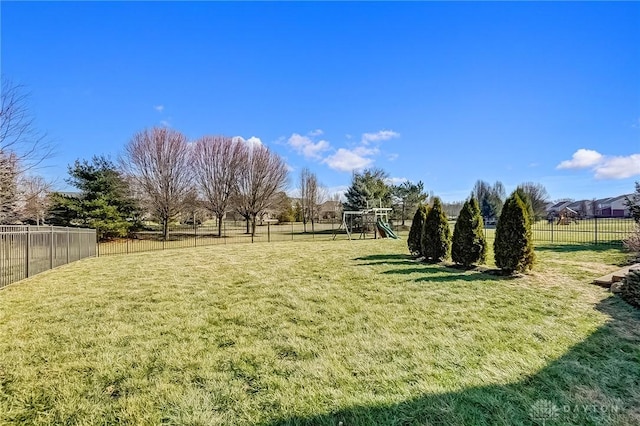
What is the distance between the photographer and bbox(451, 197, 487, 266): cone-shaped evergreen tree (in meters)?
7.46

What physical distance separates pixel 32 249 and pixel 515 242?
11456mm

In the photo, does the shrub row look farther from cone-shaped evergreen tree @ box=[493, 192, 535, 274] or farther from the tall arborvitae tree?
the tall arborvitae tree

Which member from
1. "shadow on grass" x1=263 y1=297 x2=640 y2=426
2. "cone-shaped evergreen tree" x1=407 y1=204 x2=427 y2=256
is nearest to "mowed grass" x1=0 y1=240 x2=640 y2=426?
"shadow on grass" x1=263 y1=297 x2=640 y2=426

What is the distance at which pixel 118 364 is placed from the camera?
3.06m

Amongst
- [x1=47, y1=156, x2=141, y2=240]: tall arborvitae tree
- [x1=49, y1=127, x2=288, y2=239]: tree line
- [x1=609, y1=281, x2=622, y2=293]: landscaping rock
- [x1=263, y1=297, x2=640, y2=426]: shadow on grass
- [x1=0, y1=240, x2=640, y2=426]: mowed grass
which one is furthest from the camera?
[x1=49, y1=127, x2=288, y2=239]: tree line

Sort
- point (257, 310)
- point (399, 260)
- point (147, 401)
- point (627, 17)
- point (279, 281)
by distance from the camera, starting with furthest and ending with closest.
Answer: point (399, 260)
point (279, 281)
point (627, 17)
point (257, 310)
point (147, 401)

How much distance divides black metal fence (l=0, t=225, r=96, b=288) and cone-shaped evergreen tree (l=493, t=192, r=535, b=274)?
34.6 ft

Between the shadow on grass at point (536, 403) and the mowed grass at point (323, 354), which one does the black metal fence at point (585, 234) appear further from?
the shadow on grass at point (536, 403)

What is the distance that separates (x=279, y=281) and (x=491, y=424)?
510 cm

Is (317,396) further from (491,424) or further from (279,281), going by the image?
(279,281)

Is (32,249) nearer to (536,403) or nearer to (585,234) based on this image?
(536,403)

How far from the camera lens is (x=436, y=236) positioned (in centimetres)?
862

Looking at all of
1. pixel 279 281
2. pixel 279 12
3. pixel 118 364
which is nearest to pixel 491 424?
pixel 118 364

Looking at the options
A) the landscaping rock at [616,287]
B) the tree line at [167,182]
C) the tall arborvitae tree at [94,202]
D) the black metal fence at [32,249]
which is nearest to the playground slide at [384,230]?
the tree line at [167,182]
